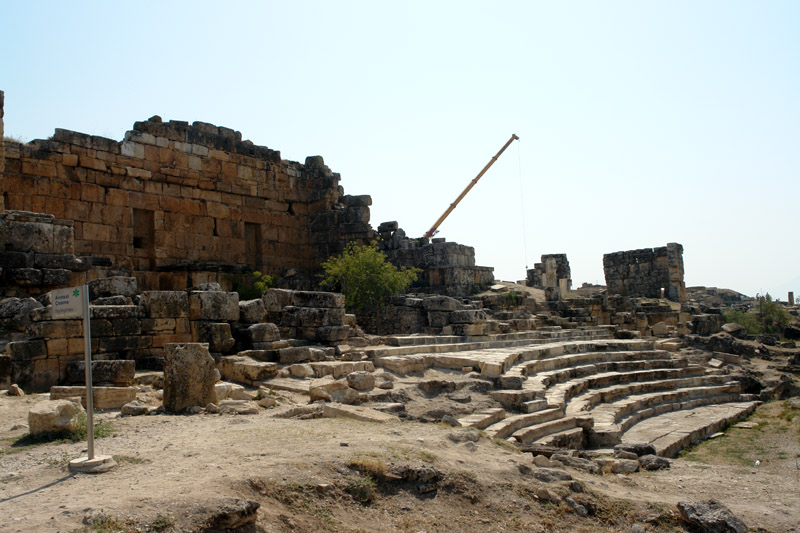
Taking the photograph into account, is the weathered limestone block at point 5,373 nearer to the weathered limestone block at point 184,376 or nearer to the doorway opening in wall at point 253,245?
the weathered limestone block at point 184,376

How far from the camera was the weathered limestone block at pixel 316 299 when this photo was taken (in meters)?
12.7

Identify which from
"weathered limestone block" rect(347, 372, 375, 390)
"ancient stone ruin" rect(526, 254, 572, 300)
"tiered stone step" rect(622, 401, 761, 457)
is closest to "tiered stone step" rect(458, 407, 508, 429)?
"weathered limestone block" rect(347, 372, 375, 390)

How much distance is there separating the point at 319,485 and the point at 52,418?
2.72 m

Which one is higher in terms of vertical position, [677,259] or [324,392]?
[677,259]

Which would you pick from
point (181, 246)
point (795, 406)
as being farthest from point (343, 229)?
point (795, 406)

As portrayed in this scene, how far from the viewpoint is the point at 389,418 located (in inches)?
300

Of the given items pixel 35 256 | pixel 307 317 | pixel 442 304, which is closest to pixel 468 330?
pixel 442 304

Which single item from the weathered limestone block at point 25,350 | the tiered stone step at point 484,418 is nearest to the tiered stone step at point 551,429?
the tiered stone step at point 484,418

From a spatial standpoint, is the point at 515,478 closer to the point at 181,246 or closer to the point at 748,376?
the point at 748,376

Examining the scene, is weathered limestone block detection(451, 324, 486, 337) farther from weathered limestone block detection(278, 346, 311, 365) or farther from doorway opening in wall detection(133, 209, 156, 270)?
doorway opening in wall detection(133, 209, 156, 270)

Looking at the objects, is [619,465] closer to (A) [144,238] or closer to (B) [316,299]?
(B) [316,299]

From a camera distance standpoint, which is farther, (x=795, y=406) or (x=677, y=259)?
(x=677, y=259)

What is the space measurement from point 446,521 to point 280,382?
16.1 ft

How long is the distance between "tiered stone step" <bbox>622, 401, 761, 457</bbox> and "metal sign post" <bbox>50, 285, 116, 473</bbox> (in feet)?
23.3
